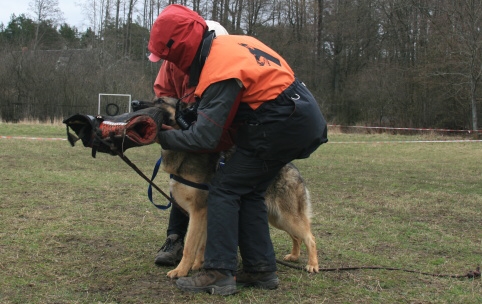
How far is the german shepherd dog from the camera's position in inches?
132

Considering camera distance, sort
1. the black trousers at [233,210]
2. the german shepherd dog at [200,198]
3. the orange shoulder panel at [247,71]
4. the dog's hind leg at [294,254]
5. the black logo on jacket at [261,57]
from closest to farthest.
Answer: the orange shoulder panel at [247,71] → the black logo on jacket at [261,57] → the black trousers at [233,210] → the german shepherd dog at [200,198] → the dog's hind leg at [294,254]

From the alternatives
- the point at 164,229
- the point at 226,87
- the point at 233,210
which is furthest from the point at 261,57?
the point at 164,229

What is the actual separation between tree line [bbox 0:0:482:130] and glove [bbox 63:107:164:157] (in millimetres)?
25426

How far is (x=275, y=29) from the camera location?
36.8 meters

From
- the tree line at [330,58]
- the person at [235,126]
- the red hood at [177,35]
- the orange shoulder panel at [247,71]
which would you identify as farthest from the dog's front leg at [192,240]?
the tree line at [330,58]

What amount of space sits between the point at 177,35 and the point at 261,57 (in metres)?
0.57

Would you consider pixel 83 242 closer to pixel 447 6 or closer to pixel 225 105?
pixel 225 105

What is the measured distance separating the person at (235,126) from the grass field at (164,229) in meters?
0.26

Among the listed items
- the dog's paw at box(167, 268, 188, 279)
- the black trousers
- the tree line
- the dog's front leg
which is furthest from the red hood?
the tree line

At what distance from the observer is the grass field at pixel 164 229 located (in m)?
3.10

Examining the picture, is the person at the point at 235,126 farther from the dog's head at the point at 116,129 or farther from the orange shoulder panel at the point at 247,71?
the dog's head at the point at 116,129

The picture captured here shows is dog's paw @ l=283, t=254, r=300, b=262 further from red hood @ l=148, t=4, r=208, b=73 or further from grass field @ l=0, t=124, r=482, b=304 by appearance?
red hood @ l=148, t=4, r=208, b=73

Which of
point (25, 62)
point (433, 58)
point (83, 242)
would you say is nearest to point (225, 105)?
point (83, 242)

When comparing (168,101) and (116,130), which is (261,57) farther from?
(116,130)
